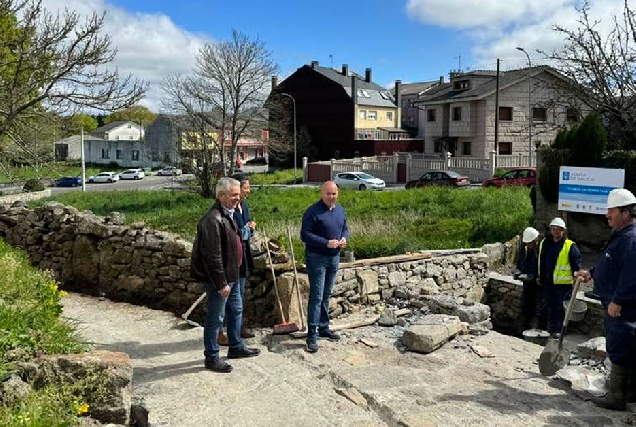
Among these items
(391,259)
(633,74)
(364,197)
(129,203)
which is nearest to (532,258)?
(391,259)

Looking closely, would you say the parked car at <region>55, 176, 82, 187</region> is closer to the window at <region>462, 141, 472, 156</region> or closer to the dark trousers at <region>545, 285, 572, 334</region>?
the window at <region>462, 141, 472, 156</region>

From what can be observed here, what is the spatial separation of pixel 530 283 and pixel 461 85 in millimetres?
39722

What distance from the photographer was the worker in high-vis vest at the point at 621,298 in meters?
4.80

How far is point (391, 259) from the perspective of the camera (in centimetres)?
935

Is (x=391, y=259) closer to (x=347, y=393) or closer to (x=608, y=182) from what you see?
(x=347, y=393)

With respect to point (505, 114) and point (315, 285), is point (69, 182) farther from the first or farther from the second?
point (315, 285)

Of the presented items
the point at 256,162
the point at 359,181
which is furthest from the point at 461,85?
the point at 256,162

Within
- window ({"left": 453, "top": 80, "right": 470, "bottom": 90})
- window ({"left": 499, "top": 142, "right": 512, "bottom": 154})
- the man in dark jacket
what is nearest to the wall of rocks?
the man in dark jacket

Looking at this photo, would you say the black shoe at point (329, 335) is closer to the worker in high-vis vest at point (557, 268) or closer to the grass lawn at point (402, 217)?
the grass lawn at point (402, 217)

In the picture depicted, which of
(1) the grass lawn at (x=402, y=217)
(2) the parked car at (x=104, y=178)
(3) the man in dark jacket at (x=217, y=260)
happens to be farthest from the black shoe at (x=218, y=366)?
(2) the parked car at (x=104, y=178)

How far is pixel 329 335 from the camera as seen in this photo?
678 centimetres

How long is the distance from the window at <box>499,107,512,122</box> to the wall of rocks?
3454cm

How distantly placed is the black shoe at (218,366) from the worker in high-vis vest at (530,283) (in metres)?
5.47

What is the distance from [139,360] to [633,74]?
1514cm
